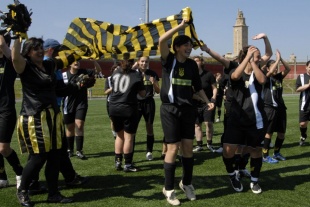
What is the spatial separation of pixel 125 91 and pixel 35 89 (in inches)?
85.5

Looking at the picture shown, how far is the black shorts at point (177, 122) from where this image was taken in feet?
16.8

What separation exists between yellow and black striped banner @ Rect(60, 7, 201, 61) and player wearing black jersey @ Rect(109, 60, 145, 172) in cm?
53

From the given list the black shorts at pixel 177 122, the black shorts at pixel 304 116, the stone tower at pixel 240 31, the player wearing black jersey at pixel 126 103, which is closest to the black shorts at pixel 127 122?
the player wearing black jersey at pixel 126 103

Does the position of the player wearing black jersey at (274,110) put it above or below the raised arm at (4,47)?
below

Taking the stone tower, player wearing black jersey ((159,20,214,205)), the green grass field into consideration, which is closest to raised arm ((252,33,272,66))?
player wearing black jersey ((159,20,214,205))

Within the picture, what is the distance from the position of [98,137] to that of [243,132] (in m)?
6.46

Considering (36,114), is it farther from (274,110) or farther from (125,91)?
(274,110)

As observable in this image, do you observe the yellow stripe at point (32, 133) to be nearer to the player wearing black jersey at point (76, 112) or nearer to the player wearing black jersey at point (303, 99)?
→ the player wearing black jersey at point (76, 112)

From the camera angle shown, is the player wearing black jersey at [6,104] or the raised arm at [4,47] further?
the player wearing black jersey at [6,104]

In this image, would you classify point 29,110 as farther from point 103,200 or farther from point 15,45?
point 103,200

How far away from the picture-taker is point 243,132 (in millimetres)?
5629

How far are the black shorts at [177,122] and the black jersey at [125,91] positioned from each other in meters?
1.65

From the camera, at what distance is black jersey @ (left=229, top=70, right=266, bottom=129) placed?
5543mm

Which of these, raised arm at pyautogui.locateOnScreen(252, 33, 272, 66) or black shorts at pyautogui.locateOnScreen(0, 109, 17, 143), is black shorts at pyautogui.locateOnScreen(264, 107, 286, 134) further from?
black shorts at pyautogui.locateOnScreen(0, 109, 17, 143)
